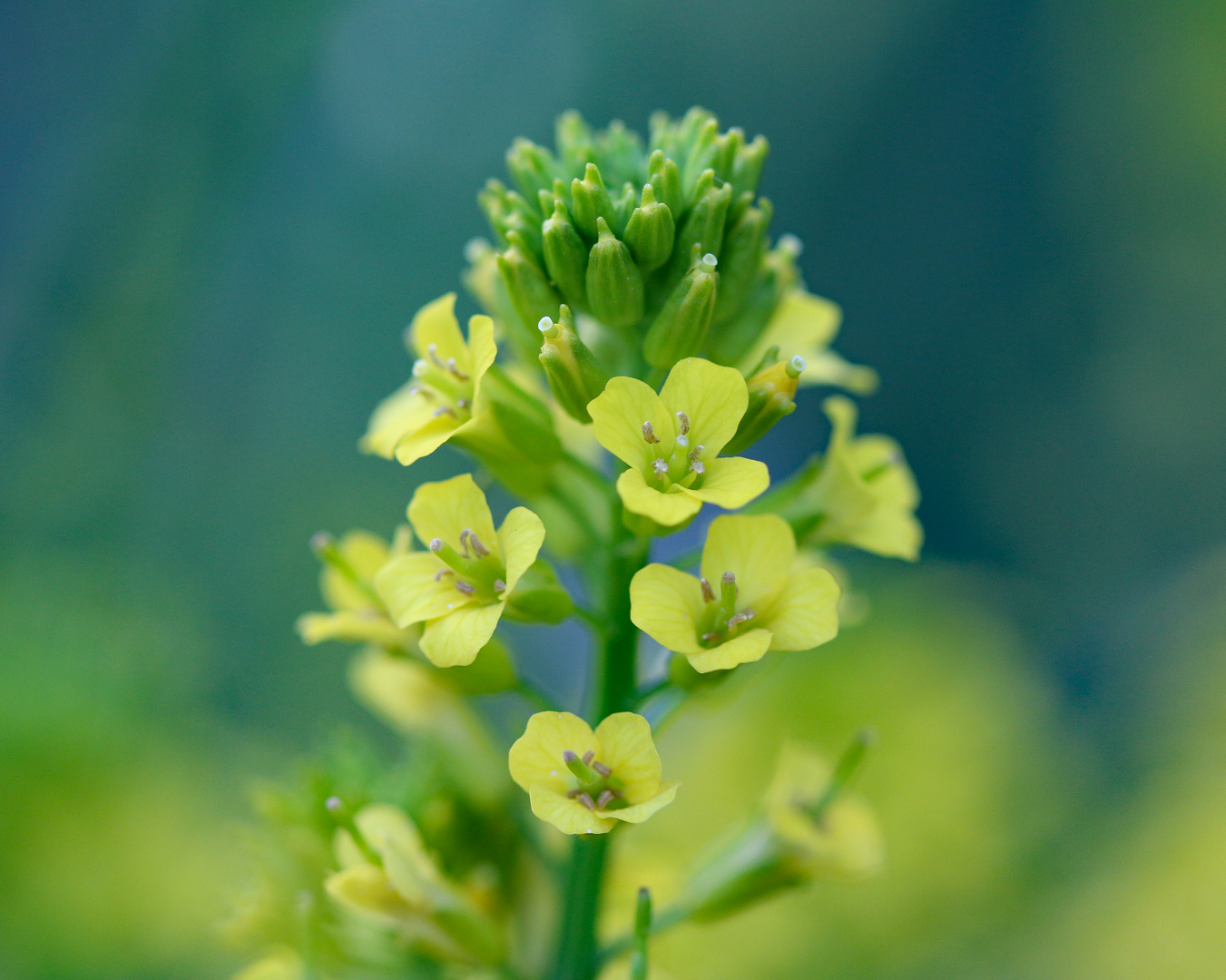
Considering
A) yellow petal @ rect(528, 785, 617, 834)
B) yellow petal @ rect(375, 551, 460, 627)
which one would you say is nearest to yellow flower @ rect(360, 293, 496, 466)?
yellow petal @ rect(375, 551, 460, 627)

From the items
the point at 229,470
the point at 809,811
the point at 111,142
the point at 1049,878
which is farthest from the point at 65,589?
the point at 1049,878

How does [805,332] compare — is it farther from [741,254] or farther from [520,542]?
[520,542]

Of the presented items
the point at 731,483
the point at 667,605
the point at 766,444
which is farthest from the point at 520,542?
the point at 766,444

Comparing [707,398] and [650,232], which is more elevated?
[650,232]

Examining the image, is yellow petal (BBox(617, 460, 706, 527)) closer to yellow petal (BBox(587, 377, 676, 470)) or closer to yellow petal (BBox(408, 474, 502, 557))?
yellow petal (BBox(587, 377, 676, 470))

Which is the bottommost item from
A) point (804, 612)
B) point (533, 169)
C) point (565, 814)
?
point (565, 814)

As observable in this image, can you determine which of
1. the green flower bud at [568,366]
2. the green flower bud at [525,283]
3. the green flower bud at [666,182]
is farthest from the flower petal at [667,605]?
the green flower bud at [666,182]

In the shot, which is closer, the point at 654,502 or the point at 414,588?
the point at 654,502
